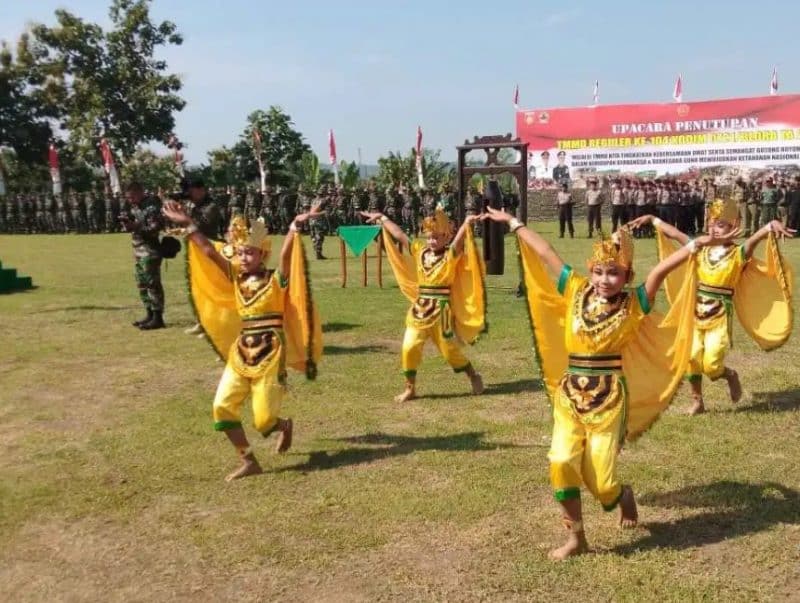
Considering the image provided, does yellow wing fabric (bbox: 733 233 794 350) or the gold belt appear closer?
the gold belt

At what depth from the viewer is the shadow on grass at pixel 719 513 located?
4.52 meters

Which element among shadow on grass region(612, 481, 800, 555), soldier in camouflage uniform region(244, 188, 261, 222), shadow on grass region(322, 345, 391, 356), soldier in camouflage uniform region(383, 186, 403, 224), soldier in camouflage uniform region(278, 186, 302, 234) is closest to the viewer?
shadow on grass region(612, 481, 800, 555)

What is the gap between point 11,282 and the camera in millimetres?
15398

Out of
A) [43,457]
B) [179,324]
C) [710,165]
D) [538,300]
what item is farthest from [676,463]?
[710,165]

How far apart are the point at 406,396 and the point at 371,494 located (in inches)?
92.6

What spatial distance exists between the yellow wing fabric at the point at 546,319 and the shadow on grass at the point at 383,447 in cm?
130

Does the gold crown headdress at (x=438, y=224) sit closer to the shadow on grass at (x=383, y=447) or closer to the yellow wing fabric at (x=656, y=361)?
the shadow on grass at (x=383, y=447)

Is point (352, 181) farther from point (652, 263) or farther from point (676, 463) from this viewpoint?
point (676, 463)

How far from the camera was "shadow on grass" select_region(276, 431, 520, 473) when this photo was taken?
5.91 meters

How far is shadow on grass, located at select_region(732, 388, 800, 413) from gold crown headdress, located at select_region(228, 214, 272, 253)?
4154 millimetres

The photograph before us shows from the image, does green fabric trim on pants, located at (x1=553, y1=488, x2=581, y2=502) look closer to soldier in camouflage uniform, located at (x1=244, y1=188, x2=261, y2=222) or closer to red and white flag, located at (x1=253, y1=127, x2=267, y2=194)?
soldier in camouflage uniform, located at (x1=244, y1=188, x2=261, y2=222)

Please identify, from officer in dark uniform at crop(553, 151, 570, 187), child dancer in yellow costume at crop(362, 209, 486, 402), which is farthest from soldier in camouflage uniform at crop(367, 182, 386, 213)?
child dancer in yellow costume at crop(362, 209, 486, 402)

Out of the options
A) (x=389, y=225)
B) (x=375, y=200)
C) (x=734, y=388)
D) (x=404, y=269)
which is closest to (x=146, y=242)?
(x=404, y=269)

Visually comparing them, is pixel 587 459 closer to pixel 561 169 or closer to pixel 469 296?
pixel 469 296
